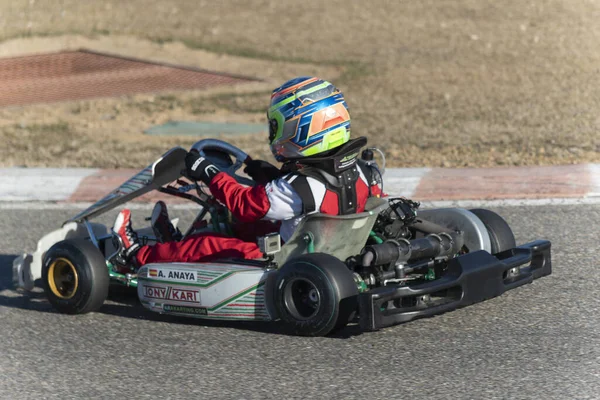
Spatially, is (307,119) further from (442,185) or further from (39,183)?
(39,183)

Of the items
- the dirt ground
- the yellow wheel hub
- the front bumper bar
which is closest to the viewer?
the front bumper bar

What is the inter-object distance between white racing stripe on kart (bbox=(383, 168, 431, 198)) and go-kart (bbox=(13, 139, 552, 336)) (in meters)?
2.64

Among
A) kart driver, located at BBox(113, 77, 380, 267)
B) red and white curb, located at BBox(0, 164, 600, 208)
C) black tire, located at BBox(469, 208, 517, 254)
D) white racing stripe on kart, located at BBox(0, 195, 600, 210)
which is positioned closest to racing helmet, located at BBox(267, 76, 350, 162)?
kart driver, located at BBox(113, 77, 380, 267)

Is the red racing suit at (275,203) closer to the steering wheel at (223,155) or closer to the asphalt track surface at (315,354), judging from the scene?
the asphalt track surface at (315,354)

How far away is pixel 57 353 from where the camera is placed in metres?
5.11

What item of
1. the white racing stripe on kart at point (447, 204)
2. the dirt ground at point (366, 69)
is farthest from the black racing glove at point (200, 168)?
the dirt ground at point (366, 69)

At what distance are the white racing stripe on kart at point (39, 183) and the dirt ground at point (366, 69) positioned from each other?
1.31ft

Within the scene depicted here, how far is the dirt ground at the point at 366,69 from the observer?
10516 millimetres

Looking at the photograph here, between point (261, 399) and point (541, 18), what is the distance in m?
15.3

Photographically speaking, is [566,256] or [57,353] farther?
[566,256]

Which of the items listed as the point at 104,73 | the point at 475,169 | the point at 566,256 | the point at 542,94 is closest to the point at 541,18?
the point at 542,94

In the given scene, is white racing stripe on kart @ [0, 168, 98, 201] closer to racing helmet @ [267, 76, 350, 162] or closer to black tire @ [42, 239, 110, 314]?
black tire @ [42, 239, 110, 314]

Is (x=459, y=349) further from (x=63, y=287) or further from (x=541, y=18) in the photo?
(x=541, y=18)

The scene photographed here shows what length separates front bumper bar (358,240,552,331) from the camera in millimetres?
4754
